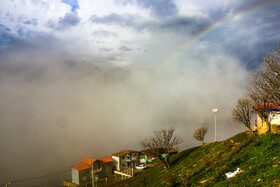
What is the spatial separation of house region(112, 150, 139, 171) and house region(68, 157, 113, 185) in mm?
3585

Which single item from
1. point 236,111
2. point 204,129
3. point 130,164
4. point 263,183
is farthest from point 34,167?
point 263,183

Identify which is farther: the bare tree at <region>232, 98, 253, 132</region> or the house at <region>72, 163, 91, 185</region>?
the house at <region>72, 163, 91, 185</region>

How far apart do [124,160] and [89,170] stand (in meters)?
15.5

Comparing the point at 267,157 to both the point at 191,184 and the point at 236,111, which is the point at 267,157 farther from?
the point at 236,111

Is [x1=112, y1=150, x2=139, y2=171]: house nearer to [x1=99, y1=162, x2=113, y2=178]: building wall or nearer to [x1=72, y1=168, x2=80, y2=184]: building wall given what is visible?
[x1=99, y1=162, x2=113, y2=178]: building wall

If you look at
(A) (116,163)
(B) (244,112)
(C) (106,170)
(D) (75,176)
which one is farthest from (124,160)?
(B) (244,112)

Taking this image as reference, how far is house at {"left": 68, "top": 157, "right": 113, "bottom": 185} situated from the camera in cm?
5555

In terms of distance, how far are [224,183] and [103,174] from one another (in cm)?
5540

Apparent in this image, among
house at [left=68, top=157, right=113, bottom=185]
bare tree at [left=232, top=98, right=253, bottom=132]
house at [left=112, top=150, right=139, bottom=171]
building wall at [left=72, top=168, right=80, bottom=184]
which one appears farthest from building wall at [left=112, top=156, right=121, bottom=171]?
bare tree at [left=232, top=98, right=253, bottom=132]

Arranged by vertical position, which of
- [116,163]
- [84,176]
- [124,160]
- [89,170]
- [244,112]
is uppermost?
[244,112]

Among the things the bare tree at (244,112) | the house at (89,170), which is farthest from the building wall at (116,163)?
the bare tree at (244,112)

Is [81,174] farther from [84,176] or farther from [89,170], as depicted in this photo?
[89,170]

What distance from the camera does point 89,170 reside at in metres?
58.1

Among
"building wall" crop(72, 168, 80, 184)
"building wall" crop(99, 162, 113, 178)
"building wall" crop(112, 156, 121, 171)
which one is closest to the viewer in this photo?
"building wall" crop(72, 168, 80, 184)
